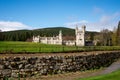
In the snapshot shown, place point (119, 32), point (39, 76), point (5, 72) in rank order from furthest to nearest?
point (119, 32), point (39, 76), point (5, 72)

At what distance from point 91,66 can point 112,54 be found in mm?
11688

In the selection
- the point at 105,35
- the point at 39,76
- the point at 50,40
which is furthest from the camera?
the point at 50,40

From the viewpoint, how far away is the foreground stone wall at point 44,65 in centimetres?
2403

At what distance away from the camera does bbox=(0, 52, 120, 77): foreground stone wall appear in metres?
24.0

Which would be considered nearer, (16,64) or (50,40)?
(16,64)

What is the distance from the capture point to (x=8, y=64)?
944 inches

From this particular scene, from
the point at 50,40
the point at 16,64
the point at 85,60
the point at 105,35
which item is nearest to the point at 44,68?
the point at 16,64

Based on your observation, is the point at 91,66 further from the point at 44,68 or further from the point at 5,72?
the point at 5,72

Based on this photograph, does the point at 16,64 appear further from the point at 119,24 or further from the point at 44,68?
the point at 119,24

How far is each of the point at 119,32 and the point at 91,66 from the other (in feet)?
268

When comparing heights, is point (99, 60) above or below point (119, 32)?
below

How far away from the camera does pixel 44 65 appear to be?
89.1ft

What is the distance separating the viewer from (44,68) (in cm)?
2709

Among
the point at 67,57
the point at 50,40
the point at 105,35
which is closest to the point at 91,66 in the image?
the point at 67,57
